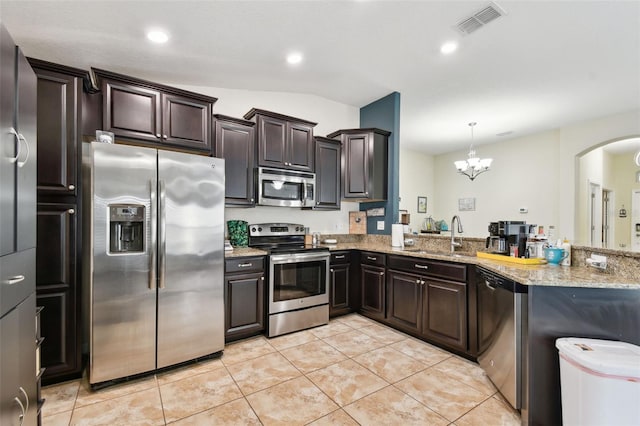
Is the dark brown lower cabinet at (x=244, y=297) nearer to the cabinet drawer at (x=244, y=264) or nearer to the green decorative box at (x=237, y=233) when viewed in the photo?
the cabinet drawer at (x=244, y=264)

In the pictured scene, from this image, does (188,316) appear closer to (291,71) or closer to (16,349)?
(16,349)

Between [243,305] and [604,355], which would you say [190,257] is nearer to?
[243,305]

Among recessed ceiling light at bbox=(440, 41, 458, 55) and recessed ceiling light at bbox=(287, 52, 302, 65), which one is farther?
recessed ceiling light at bbox=(287, 52, 302, 65)

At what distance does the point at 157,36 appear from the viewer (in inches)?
95.5

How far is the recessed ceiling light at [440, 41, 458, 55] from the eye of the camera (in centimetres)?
275

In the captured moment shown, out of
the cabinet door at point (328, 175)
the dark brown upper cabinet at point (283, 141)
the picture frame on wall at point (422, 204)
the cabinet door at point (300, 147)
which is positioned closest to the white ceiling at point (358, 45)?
the dark brown upper cabinet at point (283, 141)

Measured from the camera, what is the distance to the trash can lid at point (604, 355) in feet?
4.37

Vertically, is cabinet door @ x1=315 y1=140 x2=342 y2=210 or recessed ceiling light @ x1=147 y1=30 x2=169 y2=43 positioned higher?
recessed ceiling light @ x1=147 y1=30 x2=169 y2=43

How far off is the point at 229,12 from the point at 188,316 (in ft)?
8.18

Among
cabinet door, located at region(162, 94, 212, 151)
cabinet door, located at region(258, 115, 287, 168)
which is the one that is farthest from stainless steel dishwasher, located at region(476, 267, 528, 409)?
cabinet door, located at region(162, 94, 212, 151)

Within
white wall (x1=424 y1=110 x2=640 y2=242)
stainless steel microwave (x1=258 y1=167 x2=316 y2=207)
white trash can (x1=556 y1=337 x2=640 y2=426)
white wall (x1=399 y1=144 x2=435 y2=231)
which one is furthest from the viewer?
white wall (x1=399 y1=144 x2=435 y2=231)

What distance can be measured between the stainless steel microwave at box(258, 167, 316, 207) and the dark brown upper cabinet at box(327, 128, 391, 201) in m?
0.58

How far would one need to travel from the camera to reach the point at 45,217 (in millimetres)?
2078

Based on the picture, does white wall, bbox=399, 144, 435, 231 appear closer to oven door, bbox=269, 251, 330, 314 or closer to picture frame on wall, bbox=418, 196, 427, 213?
picture frame on wall, bbox=418, 196, 427, 213
